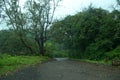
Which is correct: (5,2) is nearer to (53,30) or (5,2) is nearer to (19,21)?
(19,21)

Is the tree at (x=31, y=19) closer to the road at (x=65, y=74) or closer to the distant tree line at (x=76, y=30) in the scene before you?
the distant tree line at (x=76, y=30)

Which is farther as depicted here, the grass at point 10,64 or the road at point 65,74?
the grass at point 10,64

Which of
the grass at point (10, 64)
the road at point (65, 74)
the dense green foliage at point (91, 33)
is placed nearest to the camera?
the road at point (65, 74)

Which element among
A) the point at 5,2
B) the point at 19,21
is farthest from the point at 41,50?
the point at 5,2

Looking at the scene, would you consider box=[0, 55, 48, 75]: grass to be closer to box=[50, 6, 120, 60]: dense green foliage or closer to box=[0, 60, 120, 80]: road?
box=[0, 60, 120, 80]: road

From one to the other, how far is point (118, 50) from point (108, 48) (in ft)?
18.1

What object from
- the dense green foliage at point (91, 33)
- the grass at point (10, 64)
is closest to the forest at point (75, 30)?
the dense green foliage at point (91, 33)

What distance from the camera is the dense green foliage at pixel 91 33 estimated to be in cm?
5325

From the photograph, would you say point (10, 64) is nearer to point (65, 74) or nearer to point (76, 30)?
point (65, 74)

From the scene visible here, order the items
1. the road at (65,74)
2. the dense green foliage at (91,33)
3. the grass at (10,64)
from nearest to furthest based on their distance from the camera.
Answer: the road at (65,74) → the grass at (10,64) → the dense green foliage at (91,33)

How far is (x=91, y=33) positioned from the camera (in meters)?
60.7

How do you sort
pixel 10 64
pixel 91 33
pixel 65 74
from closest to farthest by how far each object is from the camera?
pixel 65 74, pixel 10 64, pixel 91 33

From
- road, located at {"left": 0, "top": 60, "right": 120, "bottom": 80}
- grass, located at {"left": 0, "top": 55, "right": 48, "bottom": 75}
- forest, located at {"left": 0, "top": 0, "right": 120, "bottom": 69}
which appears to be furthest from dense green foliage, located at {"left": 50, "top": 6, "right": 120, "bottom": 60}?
road, located at {"left": 0, "top": 60, "right": 120, "bottom": 80}

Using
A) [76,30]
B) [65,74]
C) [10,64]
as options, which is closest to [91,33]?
[76,30]
